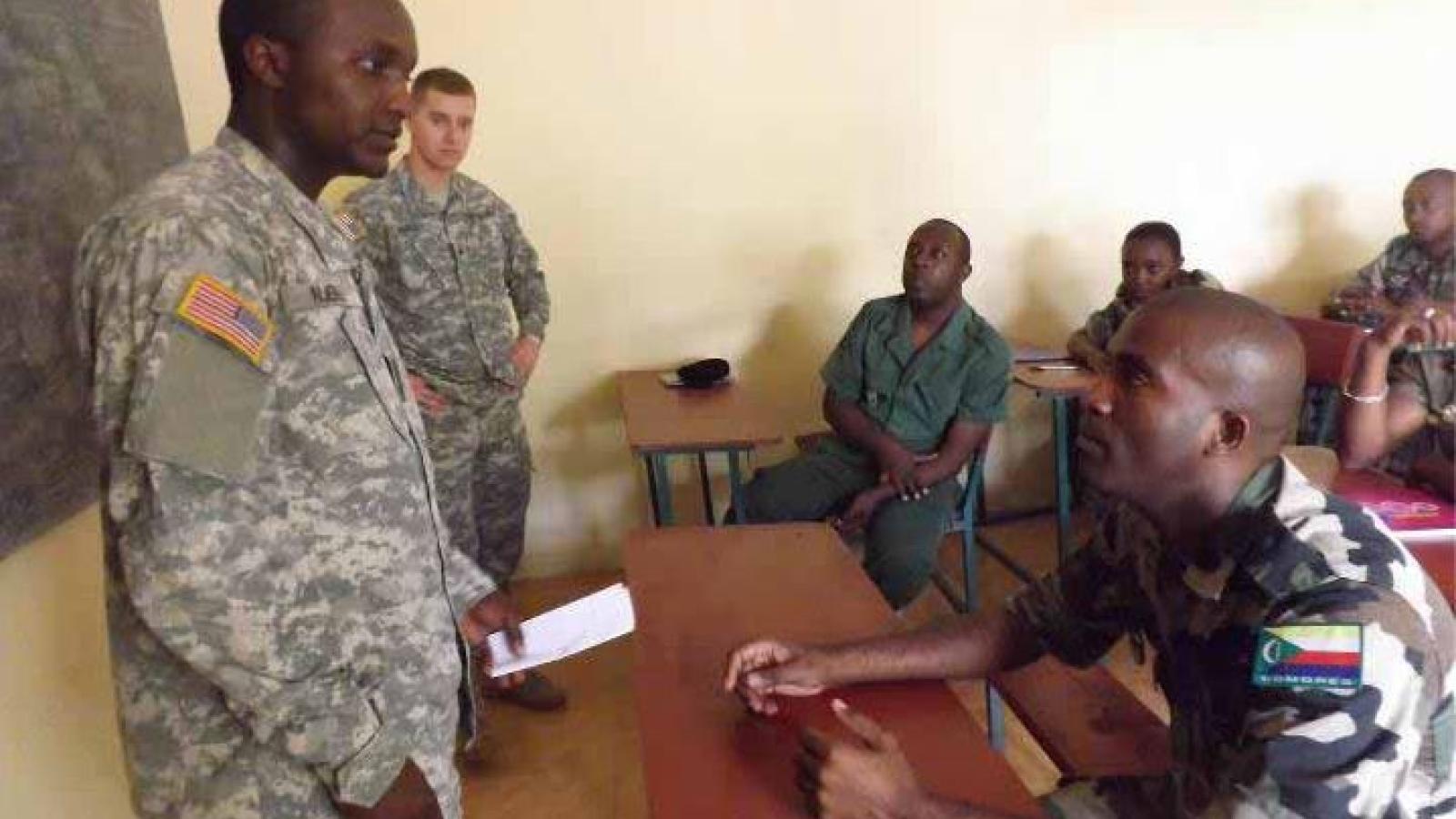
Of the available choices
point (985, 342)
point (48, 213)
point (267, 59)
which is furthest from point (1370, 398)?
point (48, 213)

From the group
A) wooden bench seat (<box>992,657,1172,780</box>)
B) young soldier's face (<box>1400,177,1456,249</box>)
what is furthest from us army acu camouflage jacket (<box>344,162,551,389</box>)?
young soldier's face (<box>1400,177,1456,249</box>)

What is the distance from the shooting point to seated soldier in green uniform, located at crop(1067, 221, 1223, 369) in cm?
320

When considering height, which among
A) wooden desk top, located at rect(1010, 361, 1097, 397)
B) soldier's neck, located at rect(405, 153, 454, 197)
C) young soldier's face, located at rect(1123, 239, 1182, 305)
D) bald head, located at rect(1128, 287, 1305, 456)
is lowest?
wooden desk top, located at rect(1010, 361, 1097, 397)

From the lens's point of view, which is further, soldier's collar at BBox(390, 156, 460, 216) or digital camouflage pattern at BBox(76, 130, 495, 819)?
soldier's collar at BBox(390, 156, 460, 216)

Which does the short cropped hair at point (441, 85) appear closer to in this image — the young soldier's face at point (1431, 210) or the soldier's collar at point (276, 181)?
the soldier's collar at point (276, 181)

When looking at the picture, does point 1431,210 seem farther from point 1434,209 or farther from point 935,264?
point 935,264

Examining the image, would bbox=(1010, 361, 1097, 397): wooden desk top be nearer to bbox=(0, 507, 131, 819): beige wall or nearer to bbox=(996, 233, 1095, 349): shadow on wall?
bbox=(996, 233, 1095, 349): shadow on wall

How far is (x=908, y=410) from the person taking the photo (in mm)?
2844

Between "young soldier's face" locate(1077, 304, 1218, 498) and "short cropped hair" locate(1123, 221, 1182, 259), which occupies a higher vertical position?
"young soldier's face" locate(1077, 304, 1218, 498)

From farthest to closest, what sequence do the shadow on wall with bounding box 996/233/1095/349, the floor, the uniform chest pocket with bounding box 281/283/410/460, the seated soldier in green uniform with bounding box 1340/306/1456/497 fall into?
the shadow on wall with bounding box 996/233/1095/349 → the floor → the seated soldier in green uniform with bounding box 1340/306/1456/497 → the uniform chest pocket with bounding box 281/283/410/460

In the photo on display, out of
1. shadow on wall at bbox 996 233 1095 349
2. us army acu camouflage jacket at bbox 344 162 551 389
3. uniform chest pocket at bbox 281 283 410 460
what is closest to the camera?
uniform chest pocket at bbox 281 283 410 460

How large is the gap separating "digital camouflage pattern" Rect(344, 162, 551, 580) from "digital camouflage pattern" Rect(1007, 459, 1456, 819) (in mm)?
1881

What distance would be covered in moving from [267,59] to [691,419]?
178 cm

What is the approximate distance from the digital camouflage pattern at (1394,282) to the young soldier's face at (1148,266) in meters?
0.73
